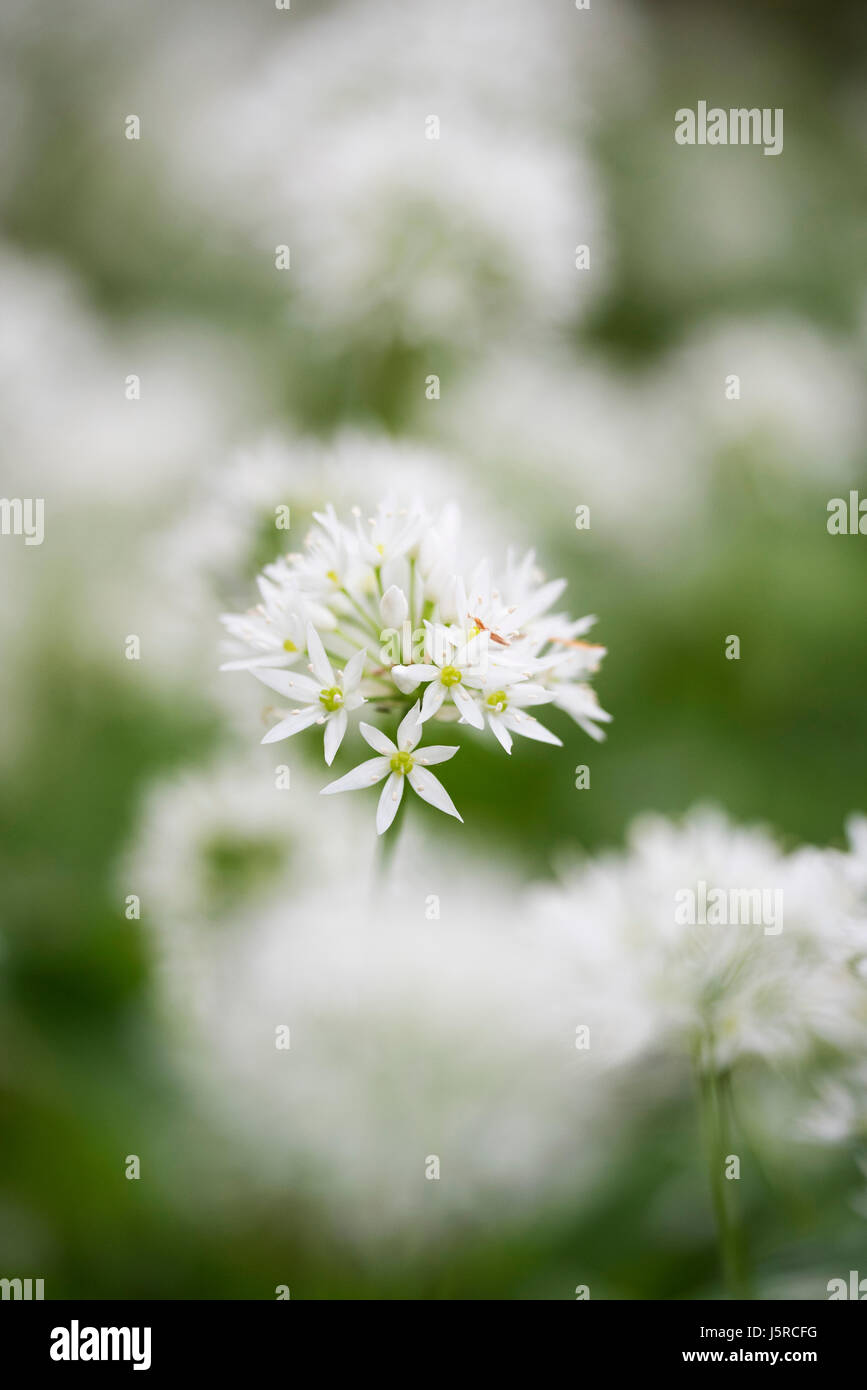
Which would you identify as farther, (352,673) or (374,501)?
(374,501)

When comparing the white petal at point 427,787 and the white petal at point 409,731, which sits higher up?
the white petal at point 409,731

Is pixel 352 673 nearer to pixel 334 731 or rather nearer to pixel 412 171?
pixel 334 731

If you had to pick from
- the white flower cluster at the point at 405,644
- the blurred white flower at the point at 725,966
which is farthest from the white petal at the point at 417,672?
the blurred white flower at the point at 725,966

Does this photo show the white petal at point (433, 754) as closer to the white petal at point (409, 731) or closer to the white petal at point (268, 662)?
the white petal at point (409, 731)

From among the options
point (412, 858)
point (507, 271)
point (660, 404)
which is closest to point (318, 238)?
point (507, 271)

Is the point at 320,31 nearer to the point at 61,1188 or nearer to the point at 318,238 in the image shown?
the point at 318,238

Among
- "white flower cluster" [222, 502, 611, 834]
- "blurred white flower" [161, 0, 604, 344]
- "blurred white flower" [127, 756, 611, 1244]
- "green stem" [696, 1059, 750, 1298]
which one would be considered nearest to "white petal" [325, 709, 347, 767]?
"white flower cluster" [222, 502, 611, 834]

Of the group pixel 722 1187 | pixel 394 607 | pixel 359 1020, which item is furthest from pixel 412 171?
pixel 722 1187
